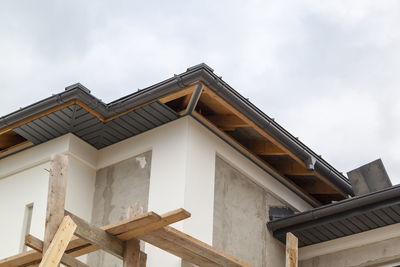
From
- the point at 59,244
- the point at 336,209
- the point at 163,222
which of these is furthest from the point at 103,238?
the point at 336,209

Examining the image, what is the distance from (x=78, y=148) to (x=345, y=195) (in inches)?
186

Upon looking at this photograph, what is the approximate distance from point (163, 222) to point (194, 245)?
0.93m

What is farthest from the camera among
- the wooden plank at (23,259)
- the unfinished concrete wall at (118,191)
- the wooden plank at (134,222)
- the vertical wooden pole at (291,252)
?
the unfinished concrete wall at (118,191)

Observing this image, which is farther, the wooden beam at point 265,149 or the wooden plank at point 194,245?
the wooden beam at point 265,149

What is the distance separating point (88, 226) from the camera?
10461mm

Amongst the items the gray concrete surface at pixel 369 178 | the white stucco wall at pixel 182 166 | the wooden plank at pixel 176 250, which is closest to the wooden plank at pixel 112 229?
the wooden plank at pixel 176 250

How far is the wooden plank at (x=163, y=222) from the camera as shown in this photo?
34.2 ft

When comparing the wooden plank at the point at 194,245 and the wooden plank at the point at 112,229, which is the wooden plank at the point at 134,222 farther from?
the wooden plank at the point at 194,245

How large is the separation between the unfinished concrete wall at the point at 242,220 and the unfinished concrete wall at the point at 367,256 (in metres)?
0.75

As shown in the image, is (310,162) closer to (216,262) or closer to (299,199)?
(299,199)

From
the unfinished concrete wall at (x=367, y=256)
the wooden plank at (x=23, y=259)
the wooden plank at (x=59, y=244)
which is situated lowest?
the wooden plank at (x=59, y=244)

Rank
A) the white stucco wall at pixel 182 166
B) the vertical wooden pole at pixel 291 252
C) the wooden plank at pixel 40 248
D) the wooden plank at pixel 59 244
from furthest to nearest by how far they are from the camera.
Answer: the white stucco wall at pixel 182 166 → the vertical wooden pole at pixel 291 252 → the wooden plank at pixel 40 248 → the wooden plank at pixel 59 244

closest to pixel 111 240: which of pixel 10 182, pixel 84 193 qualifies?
pixel 84 193

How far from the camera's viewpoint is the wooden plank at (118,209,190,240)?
10.4 m
